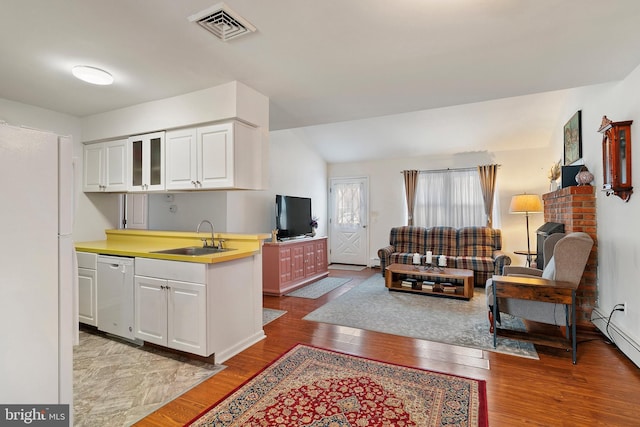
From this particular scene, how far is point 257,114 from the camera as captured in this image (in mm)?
2990

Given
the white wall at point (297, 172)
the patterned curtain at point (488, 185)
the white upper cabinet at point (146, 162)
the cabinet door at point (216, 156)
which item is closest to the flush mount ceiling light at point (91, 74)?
the white upper cabinet at point (146, 162)

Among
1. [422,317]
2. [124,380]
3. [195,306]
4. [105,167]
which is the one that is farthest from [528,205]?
[105,167]

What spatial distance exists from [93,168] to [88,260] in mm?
1223

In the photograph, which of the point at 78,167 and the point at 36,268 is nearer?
the point at 36,268

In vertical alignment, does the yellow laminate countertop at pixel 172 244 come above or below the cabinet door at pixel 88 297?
above

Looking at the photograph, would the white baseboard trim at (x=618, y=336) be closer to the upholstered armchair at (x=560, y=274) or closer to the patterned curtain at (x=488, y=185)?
the upholstered armchair at (x=560, y=274)

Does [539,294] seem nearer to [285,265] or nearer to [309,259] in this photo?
[285,265]

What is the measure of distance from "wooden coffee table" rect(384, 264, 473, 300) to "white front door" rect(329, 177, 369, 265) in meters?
2.28

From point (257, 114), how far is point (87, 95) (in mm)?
1717

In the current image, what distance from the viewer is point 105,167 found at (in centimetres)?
363

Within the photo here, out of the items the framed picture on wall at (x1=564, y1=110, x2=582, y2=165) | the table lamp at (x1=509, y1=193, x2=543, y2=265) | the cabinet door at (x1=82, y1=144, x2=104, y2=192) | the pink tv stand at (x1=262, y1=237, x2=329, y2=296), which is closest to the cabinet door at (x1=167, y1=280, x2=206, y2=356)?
the cabinet door at (x1=82, y1=144, x2=104, y2=192)

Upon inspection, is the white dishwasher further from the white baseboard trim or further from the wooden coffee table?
the white baseboard trim

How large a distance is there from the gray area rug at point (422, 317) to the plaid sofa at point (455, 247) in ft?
1.73

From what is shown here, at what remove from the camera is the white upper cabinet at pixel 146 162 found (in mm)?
3217
